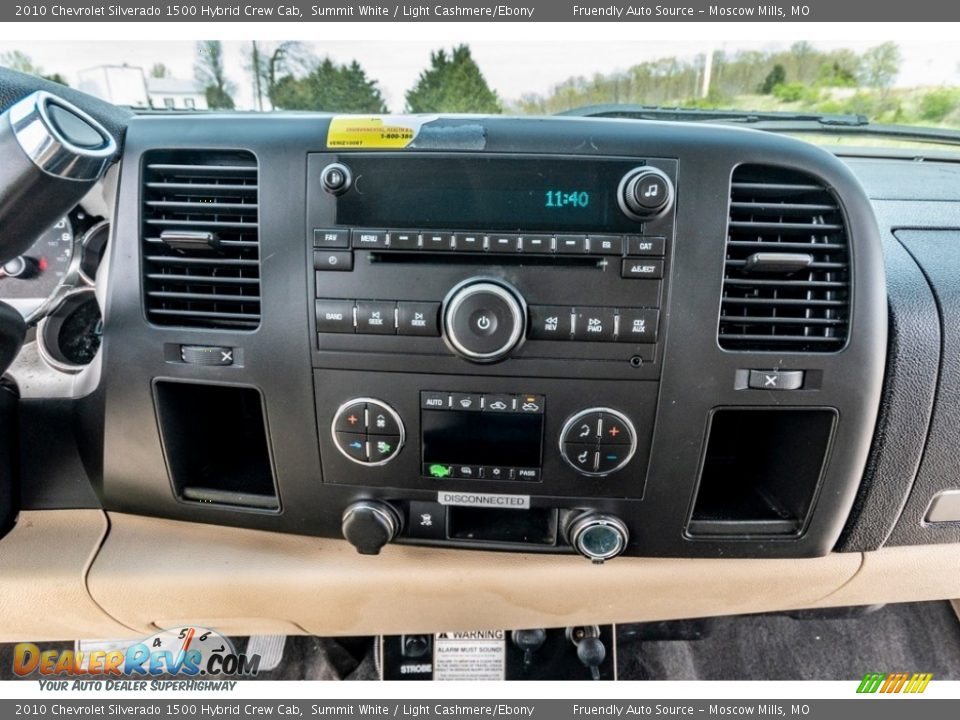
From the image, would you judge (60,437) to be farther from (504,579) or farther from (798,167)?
(798,167)

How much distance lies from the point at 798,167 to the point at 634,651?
4.93 feet

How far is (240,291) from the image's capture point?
3.47ft

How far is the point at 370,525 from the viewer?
3.51 feet

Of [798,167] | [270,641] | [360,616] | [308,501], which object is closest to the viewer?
[798,167]

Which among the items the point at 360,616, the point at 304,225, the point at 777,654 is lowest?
the point at 777,654

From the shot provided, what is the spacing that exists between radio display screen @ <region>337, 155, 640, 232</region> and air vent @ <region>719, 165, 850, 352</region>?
19 cm

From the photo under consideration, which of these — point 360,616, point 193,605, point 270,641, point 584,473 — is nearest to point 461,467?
point 584,473

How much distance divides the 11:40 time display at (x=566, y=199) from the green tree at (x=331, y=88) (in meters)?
0.48

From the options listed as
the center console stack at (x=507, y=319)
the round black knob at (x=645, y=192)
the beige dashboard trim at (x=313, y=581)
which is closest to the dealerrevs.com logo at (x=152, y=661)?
the beige dashboard trim at (x=313, y=581)

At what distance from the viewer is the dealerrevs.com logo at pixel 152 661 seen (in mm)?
1374

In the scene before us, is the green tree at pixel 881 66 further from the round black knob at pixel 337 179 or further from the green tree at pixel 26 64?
the green tree at pixel 26 64

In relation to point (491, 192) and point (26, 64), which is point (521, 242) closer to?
point (491, 192)

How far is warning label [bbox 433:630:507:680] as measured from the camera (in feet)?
4.87

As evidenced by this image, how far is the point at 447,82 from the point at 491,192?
1.63ft
